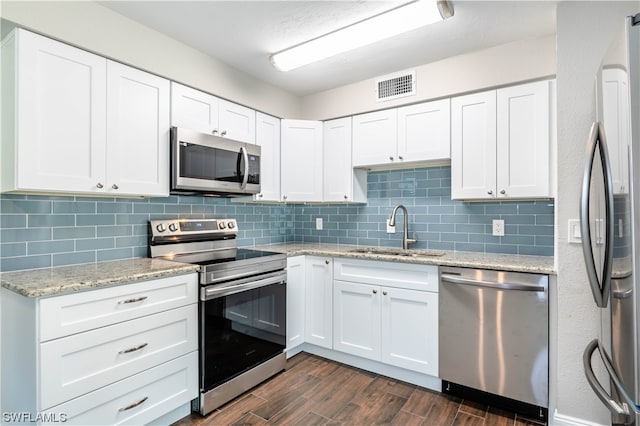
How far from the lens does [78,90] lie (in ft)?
5.99

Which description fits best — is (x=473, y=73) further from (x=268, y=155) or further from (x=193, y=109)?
(x=193, y=109)

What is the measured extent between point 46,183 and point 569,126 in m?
2.73

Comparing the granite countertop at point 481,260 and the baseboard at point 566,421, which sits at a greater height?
the granite countertop at point 481,260

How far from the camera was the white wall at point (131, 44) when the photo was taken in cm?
168

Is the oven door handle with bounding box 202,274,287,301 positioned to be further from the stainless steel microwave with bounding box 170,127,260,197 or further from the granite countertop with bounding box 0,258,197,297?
the stainless steel microwave with bounding box 170,127,260,197

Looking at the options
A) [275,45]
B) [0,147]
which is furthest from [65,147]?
[275,45]

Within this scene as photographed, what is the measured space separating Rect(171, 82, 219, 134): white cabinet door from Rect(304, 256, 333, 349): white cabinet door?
1.32 metres

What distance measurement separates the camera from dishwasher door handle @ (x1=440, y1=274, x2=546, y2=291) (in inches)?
76.8

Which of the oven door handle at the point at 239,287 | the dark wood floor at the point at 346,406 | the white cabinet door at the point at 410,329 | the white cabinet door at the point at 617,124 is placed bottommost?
the dark wood floor at the point at 346,406

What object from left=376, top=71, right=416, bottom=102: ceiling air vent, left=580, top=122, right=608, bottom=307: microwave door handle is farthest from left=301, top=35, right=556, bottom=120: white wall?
left=580, top=122, right=608, bottom=307: microwave door handle

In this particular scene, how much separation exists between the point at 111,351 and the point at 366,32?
7.35 feet

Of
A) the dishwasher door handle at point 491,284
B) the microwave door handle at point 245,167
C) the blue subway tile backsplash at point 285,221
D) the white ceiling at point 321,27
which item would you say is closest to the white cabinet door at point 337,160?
the blue subway tile backsplash at point 285,221

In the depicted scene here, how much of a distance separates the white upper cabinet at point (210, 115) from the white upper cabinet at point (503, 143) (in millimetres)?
1617

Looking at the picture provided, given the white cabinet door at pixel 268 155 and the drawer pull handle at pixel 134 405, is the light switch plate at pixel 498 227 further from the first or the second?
the drawer pull handle at pixel 134 405
